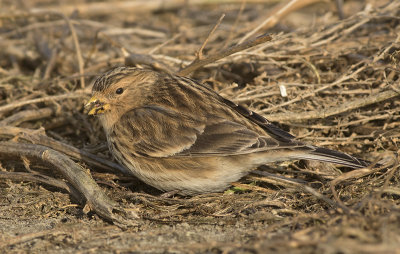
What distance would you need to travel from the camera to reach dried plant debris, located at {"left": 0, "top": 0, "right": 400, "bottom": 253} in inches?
151

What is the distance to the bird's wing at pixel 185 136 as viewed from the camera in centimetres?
454

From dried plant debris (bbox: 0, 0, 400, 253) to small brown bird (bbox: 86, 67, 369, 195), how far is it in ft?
0.74

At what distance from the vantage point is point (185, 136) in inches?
185

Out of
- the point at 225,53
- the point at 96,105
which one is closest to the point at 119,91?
the point at 96,105

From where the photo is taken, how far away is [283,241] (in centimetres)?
316

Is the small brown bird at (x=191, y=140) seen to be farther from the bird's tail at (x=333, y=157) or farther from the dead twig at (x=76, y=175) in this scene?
the dead twig at (x=76, y=175)

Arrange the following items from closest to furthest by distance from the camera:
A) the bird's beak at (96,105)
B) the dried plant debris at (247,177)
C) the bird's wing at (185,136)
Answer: the dried plant debris at (247,177)
the bird's wing at (185,136)
the bird's beak at (96,105)

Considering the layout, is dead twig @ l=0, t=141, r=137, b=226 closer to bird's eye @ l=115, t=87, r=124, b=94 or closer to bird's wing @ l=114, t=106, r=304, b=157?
bird's wing @ l=114, t=106, r=304, b=157

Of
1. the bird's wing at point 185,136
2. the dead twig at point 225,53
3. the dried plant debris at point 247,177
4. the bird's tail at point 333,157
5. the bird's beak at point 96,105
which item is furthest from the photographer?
the bird's beak at point 96,105

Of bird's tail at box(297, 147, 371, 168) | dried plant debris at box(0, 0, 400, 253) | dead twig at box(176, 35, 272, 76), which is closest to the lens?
dried plant debris at box(0, 0, 400, 253)

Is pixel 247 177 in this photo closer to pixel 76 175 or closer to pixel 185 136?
pixel 185 136

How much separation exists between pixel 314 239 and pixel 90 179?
2.26 metres

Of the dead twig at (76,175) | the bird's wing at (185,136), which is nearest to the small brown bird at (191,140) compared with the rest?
the bird's wing at (185,136)

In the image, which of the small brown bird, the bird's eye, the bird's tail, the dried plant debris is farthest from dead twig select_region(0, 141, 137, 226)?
the bird's tail
